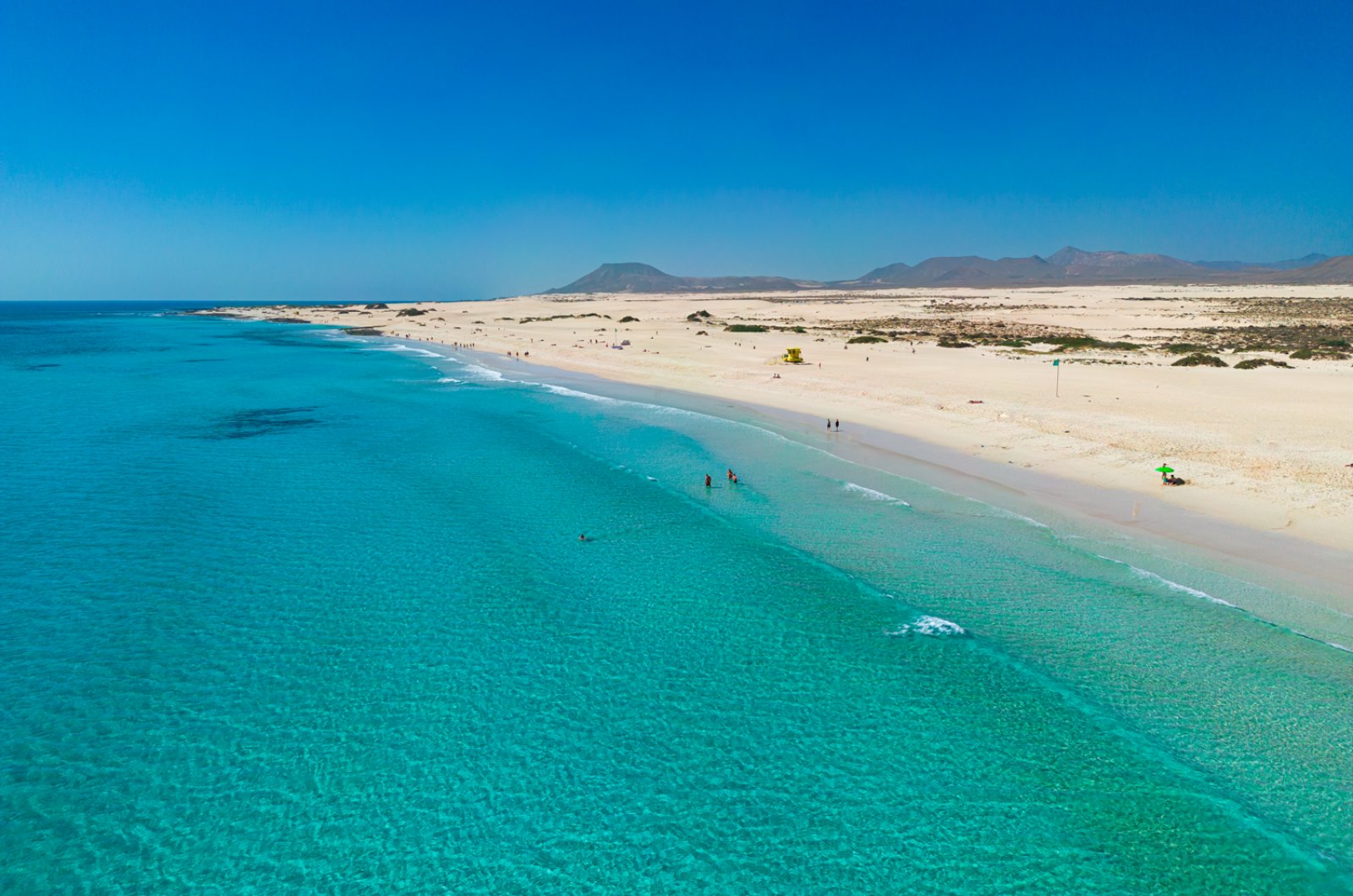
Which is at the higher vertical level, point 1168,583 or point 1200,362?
point 1200,362

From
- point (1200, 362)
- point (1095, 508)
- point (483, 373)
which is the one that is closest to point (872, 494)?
point (1095, 508)

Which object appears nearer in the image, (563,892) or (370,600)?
(563,892)

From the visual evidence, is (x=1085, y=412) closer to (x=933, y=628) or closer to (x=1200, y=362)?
(x=1200, y=362)

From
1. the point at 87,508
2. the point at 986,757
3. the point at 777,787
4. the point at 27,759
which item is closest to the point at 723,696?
the point at 777,787

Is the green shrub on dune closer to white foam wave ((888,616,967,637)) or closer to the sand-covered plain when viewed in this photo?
the sand-covered plain

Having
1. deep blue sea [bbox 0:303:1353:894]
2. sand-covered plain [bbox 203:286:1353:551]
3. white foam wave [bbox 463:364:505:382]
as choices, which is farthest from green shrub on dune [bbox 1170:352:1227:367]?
white foam wave [bbox 463:364:505:382]

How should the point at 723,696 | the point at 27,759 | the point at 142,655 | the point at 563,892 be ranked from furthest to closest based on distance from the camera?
the point at 142,655, the point at 723,696, the point at 27,759, the point at 563,892

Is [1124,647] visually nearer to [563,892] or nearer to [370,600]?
[563,892]
